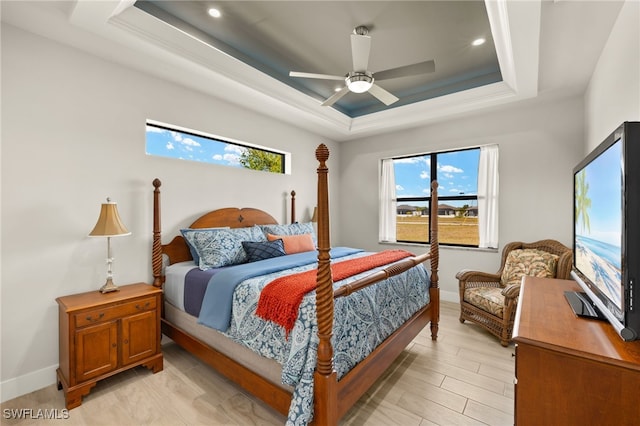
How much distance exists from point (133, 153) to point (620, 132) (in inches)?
132

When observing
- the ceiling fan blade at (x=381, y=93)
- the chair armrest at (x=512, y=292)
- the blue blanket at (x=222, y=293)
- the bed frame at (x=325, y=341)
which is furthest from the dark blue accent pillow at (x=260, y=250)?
the chair armrest at (x=512, y=292)

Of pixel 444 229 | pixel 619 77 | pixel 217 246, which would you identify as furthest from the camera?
pixel 444 229

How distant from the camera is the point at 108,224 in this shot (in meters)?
2.30

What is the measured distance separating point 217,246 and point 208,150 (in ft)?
4.39

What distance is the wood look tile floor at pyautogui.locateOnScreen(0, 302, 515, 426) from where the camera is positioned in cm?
188

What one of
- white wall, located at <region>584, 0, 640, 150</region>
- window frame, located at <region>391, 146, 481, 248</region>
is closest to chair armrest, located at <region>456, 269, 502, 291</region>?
window frame, located at <region>391, 146, 481, 248</region>

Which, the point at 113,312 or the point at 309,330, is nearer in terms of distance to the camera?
the point at 309,330

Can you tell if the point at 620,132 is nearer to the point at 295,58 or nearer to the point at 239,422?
the point at 239,422

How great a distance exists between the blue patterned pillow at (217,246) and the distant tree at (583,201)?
8.75 feet

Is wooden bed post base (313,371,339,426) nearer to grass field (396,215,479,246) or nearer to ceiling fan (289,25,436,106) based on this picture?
ceiling fan (289,25,436,106)

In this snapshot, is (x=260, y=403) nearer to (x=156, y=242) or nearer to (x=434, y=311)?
(x=156, y=242)

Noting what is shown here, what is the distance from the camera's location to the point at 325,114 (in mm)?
4160

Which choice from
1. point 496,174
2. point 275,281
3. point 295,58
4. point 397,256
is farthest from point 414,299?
point 295,58

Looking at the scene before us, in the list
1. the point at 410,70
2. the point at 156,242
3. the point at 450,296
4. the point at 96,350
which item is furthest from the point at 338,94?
the point at 450,296
